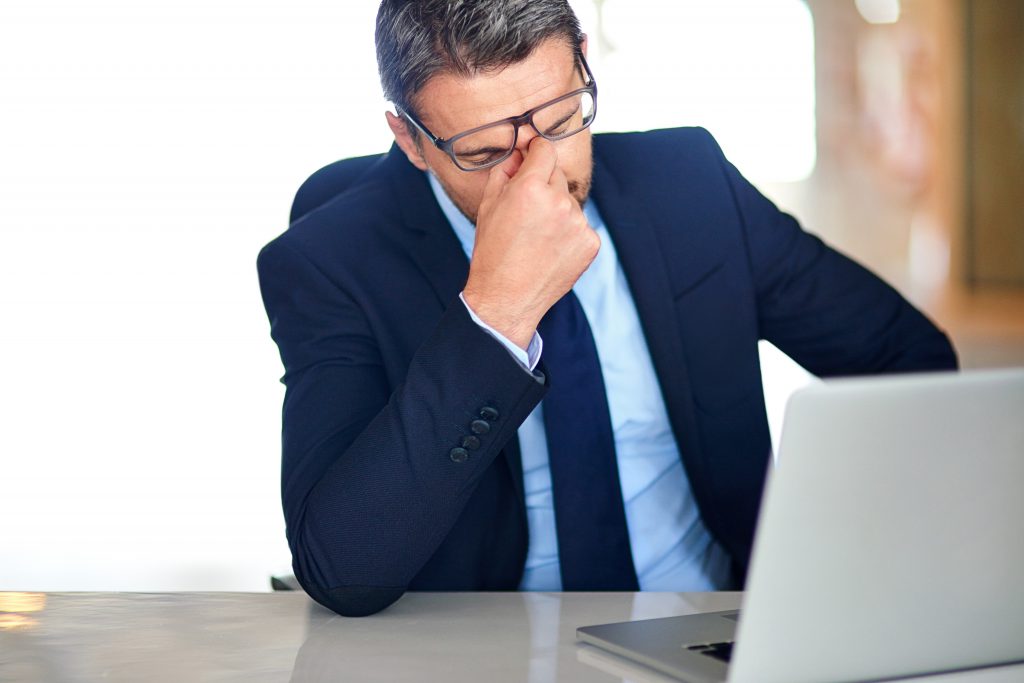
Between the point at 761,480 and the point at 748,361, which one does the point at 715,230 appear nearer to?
the point at 748,361

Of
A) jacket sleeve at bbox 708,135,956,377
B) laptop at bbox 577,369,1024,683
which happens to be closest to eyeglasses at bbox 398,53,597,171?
jacket sleeve at bbox 708,135,956,377

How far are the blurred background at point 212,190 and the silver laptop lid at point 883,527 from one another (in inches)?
121

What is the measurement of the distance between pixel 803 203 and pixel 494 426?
656 centimetres

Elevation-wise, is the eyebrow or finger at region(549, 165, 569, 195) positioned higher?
the eyebrow

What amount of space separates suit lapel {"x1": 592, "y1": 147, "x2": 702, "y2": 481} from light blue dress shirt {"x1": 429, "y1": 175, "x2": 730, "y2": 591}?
1.6 inches

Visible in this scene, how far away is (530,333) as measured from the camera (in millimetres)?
1230

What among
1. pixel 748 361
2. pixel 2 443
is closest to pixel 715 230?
pixel 748 361

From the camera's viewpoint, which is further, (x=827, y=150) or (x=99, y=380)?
(x=827, y=150)

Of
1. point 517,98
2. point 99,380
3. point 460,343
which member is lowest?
point 99,380

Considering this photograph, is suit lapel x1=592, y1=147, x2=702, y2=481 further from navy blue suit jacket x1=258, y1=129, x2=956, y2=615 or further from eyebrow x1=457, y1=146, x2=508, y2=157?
eyebrow x1=457, y1=146, x2=508, y2=157

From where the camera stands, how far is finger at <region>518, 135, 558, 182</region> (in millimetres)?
1302

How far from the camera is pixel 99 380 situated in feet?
15.5

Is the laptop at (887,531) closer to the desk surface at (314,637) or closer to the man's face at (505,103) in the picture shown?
the desk surface at (314,637)

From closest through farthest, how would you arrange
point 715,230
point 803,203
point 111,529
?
point 715,230
point 111,529
point 803,203
